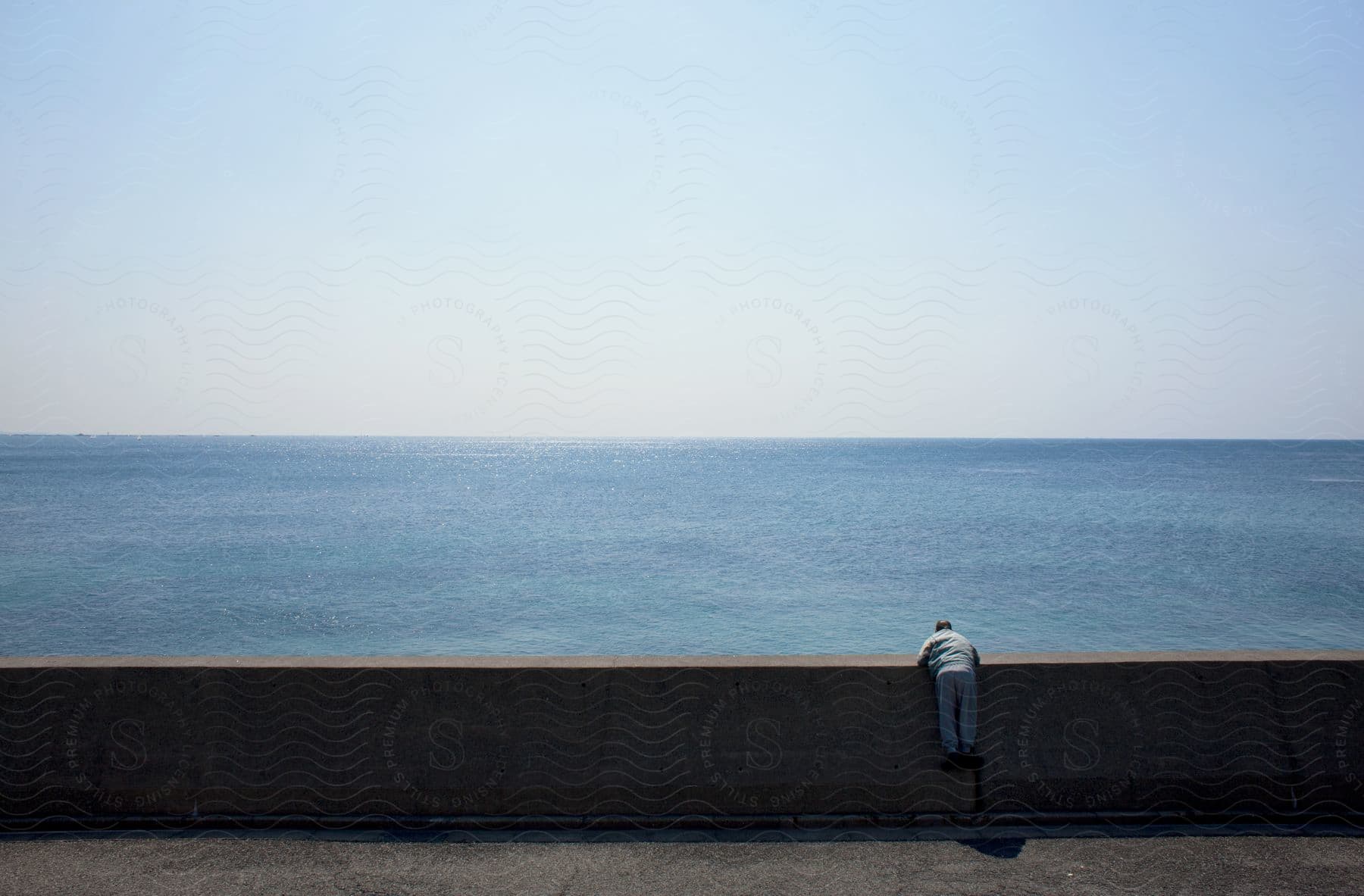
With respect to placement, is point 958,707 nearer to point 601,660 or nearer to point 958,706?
point 958,706

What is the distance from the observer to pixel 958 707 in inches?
226

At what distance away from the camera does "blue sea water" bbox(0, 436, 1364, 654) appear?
25.2 metres

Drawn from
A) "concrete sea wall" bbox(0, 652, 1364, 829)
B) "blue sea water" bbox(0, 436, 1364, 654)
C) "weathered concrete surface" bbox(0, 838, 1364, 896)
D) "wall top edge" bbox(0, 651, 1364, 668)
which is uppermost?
"wall top edge" bbox(0, 651, 1364, 668)

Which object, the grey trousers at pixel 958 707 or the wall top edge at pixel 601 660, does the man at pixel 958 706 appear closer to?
the grey trousers at pixel 958 707

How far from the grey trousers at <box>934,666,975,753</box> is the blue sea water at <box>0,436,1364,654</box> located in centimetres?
1698

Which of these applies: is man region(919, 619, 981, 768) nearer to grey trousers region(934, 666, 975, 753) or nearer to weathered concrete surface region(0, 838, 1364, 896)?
grey trousers region(934, 666, 975, 753)

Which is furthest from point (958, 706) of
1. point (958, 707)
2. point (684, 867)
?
point (684, 867)

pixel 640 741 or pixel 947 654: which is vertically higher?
pixel 947 654

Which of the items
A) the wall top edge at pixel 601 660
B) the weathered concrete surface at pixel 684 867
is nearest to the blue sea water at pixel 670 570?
the wall top edge at pixel 601 660

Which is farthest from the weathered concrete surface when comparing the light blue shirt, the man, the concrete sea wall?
the light blue shirt

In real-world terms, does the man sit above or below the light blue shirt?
below

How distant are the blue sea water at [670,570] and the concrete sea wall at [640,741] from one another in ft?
55.4

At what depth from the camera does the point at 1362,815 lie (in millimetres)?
5641

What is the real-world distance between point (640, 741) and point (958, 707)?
1992 millimetres
